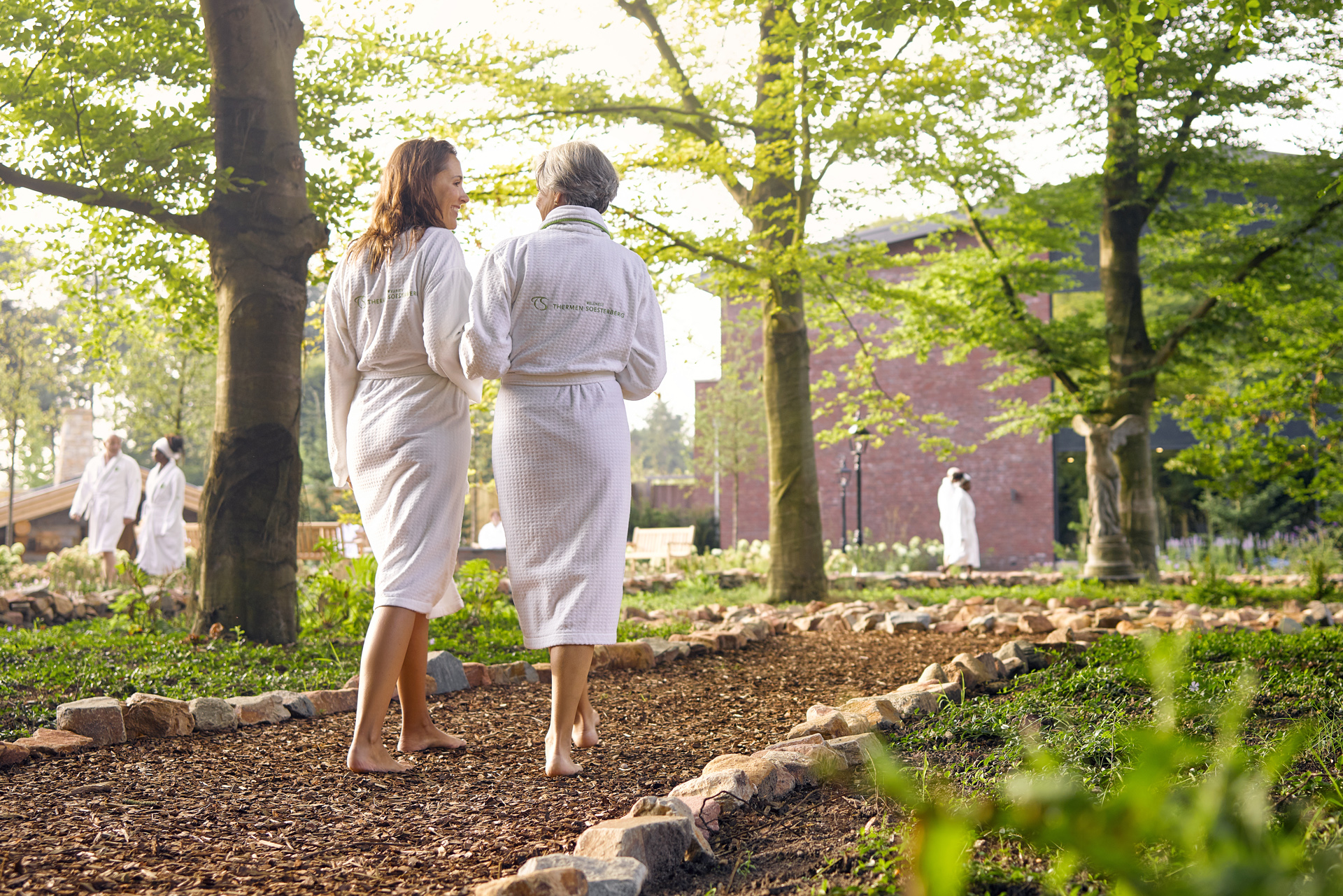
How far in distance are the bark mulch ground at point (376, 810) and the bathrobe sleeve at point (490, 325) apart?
122cm

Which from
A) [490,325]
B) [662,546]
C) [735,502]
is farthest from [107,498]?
[735,502]

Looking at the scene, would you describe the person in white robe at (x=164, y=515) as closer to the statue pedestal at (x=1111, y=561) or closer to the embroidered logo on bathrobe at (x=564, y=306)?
the embroidered logo on bathrobe at (x=564, y=306)

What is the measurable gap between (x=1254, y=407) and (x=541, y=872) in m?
9.64

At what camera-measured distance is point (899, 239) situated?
25094 millimetres

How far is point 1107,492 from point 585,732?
9.91 m

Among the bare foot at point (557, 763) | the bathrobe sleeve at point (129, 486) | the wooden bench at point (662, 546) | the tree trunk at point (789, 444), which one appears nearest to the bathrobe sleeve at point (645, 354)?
the bare foot at point (557, 763)

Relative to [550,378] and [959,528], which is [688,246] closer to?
[550,378]

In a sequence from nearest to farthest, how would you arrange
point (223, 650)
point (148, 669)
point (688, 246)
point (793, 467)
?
1. point (148, 669)
2. point (223, 650)
3. point (688, 246)
4. point (793, 467)

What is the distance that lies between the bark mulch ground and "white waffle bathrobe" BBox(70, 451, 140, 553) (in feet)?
31.5

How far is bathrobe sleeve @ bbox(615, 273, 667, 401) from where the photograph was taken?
3.20m

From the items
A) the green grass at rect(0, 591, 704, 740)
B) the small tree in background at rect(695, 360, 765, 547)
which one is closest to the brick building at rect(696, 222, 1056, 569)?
the small tree in background at rect(695, 360, 765, 547)

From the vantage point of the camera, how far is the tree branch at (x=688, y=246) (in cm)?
852

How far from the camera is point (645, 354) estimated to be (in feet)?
10.5

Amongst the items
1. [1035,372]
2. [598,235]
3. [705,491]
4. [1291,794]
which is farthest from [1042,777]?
[705,491]
